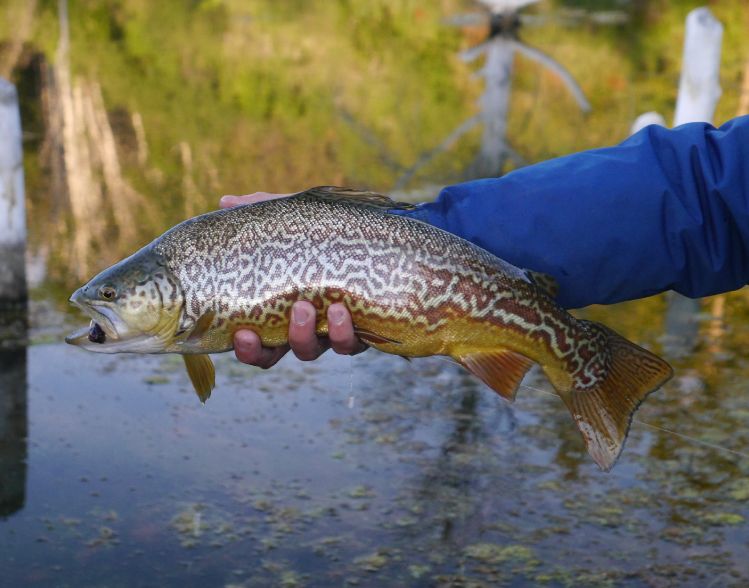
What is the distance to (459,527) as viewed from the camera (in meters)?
4.57

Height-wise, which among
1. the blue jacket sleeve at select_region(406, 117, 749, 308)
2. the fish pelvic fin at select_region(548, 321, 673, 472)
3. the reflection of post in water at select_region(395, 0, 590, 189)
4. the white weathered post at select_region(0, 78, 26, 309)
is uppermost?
the reflection of post in water at select_region(395, 0, 590, 189)

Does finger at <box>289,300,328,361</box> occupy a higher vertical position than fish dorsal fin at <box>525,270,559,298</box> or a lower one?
lower

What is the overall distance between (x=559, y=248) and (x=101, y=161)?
9488mm

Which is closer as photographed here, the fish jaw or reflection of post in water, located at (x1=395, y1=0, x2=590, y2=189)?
the fish jaw

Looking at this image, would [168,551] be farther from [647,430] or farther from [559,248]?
[647,430]

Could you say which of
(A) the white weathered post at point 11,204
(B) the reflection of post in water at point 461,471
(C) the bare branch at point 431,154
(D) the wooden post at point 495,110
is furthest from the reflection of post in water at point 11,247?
(D) the wooden post at point 495,110

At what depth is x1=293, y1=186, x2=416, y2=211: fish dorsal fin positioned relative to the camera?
9.85ft

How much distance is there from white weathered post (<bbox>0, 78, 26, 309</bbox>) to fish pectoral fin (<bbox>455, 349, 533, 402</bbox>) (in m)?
4.76

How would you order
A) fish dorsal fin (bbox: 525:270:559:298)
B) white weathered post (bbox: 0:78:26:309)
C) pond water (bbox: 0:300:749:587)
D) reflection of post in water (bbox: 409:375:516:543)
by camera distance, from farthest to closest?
white weathered post (bbox: 0:78:26:309) → reflection of post in water (bbox: 409:375:516:543) → pond water (bbox: 0:300:749:587) → fish dorsal fin (bbox: 525:270:559:298)

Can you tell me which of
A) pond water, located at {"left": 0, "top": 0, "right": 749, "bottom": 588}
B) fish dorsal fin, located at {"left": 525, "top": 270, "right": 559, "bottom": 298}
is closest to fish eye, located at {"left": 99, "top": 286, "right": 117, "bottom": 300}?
fish dorsal fin, located at {"left": 525, "top": 270, "right": 559, "bottom": 298}

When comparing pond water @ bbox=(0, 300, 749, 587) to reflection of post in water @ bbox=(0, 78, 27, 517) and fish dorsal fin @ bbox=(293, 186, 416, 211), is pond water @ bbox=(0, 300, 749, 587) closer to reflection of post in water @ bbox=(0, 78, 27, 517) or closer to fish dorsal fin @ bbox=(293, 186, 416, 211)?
reflection of post in water @ bbox=(0, 78, 27, 517)

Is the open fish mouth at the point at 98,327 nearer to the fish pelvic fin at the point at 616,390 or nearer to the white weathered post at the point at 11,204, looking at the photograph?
the fish pelvic fin at the point at 616,390

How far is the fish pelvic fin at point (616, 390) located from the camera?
3096 mm

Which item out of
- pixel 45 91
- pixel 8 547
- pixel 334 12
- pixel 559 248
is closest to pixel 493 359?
pixel 559 248
